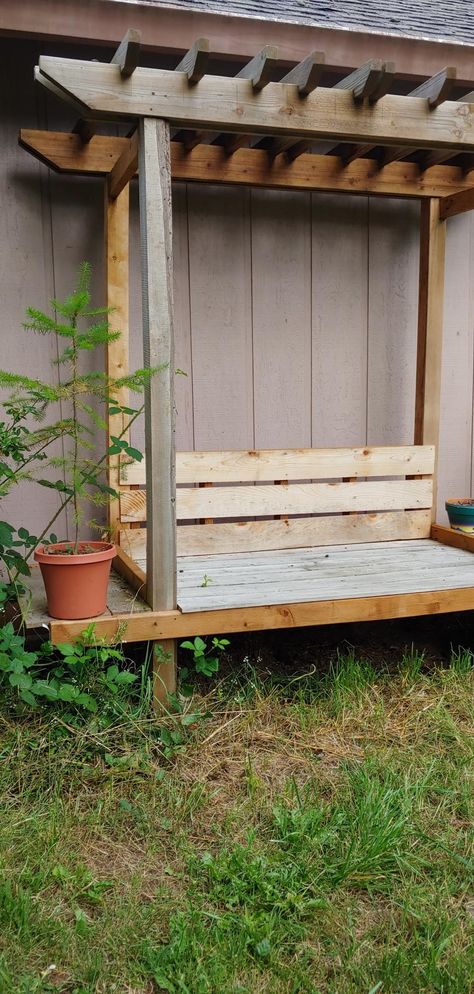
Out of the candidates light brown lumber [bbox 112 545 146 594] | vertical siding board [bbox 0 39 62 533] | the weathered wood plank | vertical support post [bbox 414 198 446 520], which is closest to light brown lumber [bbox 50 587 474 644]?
light brown lumber [bbox 112 545 146 594]

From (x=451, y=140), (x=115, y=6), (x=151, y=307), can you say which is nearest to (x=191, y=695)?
(x=151, y=307)

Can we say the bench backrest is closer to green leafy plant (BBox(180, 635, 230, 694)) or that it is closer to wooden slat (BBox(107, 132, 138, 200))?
green leafy plant (BBox(180, 635, 230, 694))

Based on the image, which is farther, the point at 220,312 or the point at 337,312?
the point at 337,312

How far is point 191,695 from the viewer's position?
2.82 m

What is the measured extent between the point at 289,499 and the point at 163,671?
1.18 metres

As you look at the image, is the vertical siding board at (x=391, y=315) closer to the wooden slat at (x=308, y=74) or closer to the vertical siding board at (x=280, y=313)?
the vertical siding board at (x=280, y=313)

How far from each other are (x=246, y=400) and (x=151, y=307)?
50.1 inches

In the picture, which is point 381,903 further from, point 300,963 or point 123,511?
point 123,511

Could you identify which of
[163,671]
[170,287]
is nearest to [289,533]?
[163,671]

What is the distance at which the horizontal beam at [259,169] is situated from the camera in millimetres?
3203

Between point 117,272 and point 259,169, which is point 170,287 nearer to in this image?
point 117,272

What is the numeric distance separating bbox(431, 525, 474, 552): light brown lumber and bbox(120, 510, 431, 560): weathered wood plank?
0.05 m

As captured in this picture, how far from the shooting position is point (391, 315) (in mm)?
3986

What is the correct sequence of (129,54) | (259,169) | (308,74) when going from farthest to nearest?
(259,169), (308,74), (129,54)
